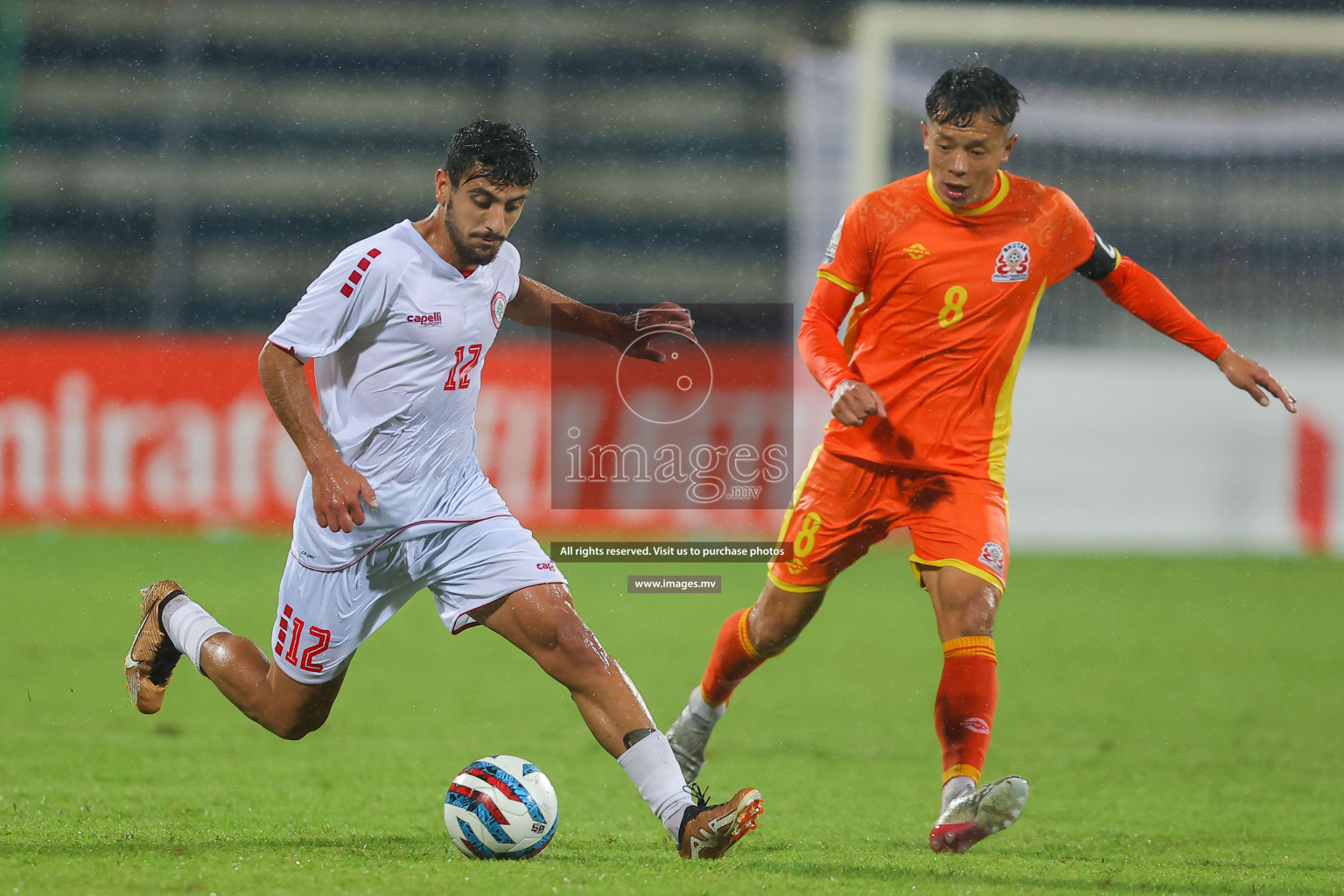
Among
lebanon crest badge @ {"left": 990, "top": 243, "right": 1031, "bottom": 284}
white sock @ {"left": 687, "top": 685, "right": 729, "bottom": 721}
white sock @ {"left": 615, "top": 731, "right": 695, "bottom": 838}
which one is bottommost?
white sock @ {"left": 687, "top": 685, "right": 729, "bottom": 721}

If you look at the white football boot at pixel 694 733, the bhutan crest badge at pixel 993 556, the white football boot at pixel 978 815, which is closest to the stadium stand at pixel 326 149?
the white football boot at pixel 694 733

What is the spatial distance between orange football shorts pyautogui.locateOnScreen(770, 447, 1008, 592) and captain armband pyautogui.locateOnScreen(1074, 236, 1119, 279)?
761 mm

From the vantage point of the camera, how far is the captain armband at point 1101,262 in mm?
4723

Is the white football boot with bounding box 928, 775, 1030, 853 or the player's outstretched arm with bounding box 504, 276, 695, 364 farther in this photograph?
the player's outstretched arm with bounding box 504, 276, 695, 364

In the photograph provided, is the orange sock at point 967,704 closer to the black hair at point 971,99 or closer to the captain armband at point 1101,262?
the captain armband at point 1101,262

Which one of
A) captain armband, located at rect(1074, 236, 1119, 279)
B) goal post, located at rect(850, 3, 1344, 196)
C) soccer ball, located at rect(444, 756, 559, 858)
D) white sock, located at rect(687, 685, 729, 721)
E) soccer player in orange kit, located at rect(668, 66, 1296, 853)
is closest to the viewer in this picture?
soccer ball, located at rect(444, 756, 559, 858)

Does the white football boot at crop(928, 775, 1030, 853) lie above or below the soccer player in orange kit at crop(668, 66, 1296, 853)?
below

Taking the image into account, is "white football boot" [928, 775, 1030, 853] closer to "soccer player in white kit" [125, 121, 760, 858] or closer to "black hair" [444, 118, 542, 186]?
"soccer player in white kit" [125, 121, 760, 858]

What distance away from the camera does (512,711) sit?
22.4 feet

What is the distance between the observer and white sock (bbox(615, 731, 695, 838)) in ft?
12.7

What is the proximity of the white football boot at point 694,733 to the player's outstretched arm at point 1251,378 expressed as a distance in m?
2.01

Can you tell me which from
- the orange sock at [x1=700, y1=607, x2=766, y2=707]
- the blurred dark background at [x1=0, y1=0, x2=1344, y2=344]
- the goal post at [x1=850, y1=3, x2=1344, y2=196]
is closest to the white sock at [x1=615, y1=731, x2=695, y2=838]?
the orange sock at [x1=700, y1=607, x2=766, y2=707]

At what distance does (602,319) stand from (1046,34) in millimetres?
8684

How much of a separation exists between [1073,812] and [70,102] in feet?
54.7
